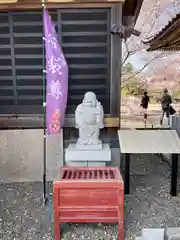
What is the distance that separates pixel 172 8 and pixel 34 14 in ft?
30.7

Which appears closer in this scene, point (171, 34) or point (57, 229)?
point (57, 229)

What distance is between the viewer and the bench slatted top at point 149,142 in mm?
3953

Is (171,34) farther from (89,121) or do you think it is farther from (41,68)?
(41,68)

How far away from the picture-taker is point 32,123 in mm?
4703

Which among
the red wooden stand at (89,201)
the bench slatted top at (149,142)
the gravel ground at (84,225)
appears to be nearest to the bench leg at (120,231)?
the red wooden stand at (89,201)

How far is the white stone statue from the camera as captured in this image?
13.6ft

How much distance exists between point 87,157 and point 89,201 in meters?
1.16

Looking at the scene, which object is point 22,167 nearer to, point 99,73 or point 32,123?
point 32,123

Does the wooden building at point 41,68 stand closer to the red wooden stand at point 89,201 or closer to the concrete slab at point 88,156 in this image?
the concrete slab at point 88,156

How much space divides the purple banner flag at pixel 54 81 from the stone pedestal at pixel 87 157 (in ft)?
1.27

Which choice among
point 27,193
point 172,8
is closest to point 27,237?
point 27,193

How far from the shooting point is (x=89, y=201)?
3053 millimetres

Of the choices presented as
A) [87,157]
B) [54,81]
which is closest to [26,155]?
[87,157]

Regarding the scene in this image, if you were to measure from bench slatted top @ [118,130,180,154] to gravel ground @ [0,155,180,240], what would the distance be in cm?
66
